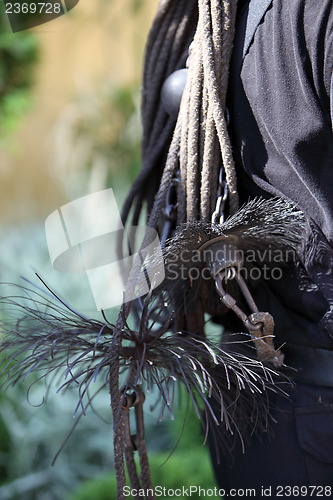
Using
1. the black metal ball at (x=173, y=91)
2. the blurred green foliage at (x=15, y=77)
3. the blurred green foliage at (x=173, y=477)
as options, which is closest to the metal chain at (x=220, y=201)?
the black metal ball at (x=173, y=91)

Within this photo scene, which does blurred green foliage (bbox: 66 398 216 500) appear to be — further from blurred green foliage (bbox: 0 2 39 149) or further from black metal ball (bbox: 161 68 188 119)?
blurred green foliage (bbox: 0 2 39 149)

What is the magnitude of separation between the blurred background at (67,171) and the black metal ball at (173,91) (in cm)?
92

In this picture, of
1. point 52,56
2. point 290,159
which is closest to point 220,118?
point 290,159

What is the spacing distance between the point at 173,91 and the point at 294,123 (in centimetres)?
23

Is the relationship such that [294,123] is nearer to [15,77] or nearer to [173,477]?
[173,477]

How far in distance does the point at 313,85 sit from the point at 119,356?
45 centimetres

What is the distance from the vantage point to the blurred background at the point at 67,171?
1.96m

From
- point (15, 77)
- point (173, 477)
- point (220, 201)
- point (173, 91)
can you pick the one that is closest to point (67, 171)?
point (15, 77)

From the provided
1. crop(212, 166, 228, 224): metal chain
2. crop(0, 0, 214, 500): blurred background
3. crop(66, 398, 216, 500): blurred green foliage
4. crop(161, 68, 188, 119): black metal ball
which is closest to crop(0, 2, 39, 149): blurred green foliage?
crop(0, 0, 214, 500): blurred background

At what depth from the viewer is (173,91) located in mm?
851

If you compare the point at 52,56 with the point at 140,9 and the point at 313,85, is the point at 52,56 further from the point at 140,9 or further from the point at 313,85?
the point at 313,85

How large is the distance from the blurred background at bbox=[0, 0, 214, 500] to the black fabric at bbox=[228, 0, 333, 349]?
1047 mm

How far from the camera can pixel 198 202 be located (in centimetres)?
81

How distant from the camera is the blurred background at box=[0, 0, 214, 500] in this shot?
1960mm
